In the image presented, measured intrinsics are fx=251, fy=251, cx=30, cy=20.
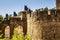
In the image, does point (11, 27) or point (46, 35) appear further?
point (11, 27)

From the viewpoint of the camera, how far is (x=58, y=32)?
1677cm

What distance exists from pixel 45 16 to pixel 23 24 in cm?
2148

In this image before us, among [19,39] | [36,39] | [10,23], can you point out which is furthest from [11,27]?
[36,39]

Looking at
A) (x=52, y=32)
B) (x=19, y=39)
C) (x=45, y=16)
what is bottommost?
(x=19, y=39)

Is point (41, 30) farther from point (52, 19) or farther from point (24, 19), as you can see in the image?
point (24, 19)

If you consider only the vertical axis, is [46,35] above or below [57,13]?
below

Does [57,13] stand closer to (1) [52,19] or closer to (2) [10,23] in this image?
(1) [52,19]

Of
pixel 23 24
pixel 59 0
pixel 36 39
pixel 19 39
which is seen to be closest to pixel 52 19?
pixel 36 39

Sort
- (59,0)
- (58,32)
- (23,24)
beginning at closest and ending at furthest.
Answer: (58,32), (59,0), (23,24)

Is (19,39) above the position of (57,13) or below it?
below

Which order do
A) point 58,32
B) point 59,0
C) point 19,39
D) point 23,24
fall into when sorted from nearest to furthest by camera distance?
1. point 58,32
2. point 19,39
3. point 59,0
4. point 23,24

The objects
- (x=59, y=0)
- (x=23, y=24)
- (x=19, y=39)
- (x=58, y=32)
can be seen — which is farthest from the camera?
(x=23, y=24)

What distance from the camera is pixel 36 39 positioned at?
1745 centimetres

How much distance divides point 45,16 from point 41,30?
989 mm
